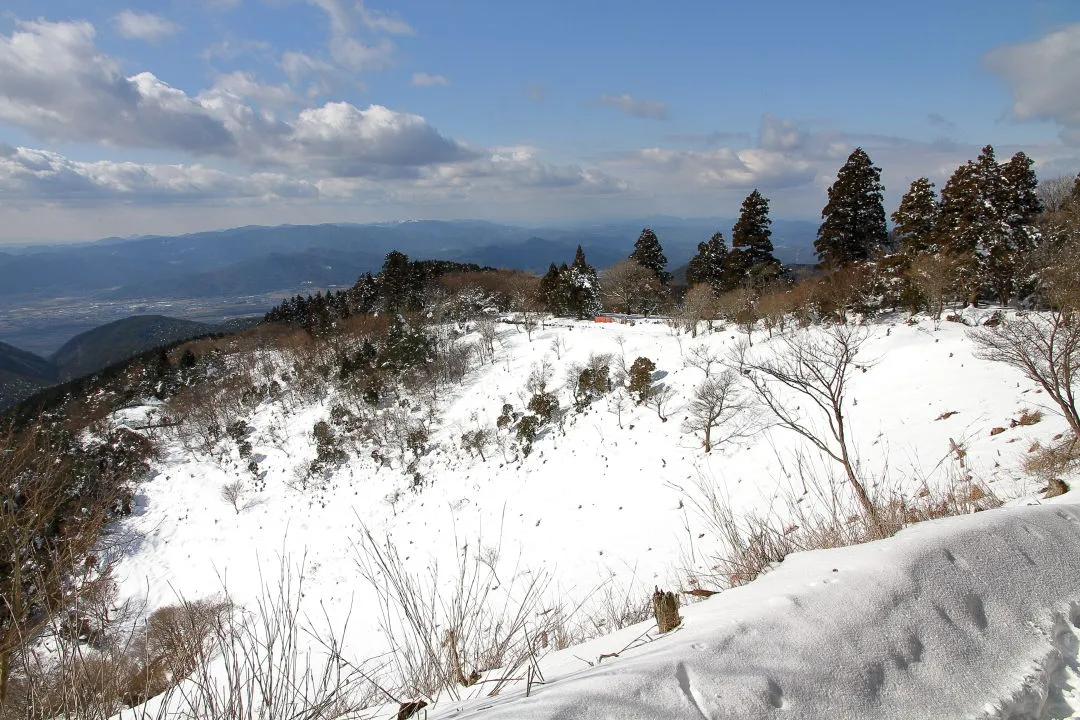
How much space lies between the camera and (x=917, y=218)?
23.6 metres

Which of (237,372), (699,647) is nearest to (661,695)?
(699,647)

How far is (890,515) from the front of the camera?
3.98 metres

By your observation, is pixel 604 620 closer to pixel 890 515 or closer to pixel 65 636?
pixel 890 515

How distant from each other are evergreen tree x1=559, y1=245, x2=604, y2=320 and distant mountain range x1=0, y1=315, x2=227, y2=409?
334ft

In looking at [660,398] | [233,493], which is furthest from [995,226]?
[233,493]

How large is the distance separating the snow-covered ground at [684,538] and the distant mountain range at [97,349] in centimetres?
10337

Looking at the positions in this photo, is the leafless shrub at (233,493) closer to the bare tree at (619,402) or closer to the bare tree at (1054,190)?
the bare tree at (619,402)

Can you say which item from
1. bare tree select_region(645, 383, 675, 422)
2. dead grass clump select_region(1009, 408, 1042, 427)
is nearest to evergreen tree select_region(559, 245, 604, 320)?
bare tree select_region(645, 383, 675, 422)

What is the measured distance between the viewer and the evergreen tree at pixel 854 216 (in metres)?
27.2

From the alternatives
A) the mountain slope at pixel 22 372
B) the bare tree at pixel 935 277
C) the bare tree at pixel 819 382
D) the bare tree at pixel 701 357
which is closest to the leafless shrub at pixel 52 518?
the bare tree at pixel 819 382

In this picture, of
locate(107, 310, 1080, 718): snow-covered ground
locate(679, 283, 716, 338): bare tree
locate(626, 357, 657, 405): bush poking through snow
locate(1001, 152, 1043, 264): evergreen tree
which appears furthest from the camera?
locate(679, 283, 716, 338): bare tree

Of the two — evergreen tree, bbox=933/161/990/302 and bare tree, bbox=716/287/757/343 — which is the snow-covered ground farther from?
evergreen tree, bbox=933/161/990/302

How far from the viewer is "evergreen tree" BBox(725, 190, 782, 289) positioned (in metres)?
29.6

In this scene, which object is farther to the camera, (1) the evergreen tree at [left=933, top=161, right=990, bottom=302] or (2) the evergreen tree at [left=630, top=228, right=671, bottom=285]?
(2) the evergreen tree at [left=630, top=228, right=671, bottom=285]
